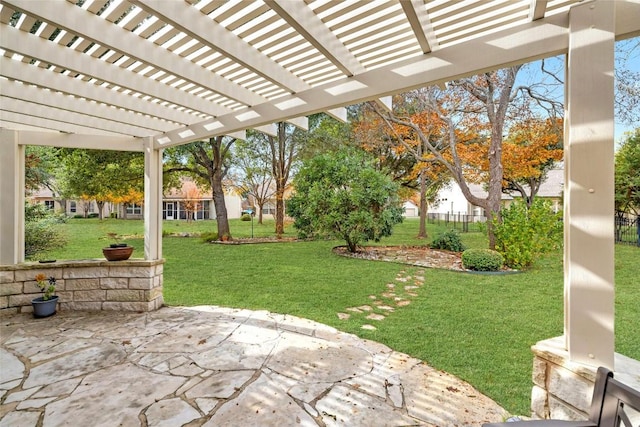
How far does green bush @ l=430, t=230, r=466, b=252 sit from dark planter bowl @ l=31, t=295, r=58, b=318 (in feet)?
33.3

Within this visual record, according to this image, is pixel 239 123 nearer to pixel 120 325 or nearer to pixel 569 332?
pixel 120 325

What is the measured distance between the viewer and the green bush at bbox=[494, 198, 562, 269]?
287 inches

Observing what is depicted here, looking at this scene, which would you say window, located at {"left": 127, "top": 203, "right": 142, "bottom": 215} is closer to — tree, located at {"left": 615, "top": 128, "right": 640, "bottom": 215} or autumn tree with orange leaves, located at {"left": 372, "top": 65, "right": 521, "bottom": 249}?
autumn tree with orange leaves, located at {"left": 372, "top": 65, "right": 521, "bottom": 249}

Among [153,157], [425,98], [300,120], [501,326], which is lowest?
[501,326]

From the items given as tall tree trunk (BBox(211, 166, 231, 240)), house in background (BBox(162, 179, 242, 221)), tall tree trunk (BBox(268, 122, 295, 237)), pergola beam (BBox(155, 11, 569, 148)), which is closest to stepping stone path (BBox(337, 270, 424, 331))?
pergola beam (BBox(155, 11, 569, 148))

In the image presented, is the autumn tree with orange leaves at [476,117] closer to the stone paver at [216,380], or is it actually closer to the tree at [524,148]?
the tree at [524,148]

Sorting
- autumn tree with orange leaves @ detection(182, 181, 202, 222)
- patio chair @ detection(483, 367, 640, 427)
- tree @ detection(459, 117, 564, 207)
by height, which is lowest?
patio chair @ detection(483, 367, 640, 427)

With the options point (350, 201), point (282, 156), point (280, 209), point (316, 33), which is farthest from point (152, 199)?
point (282, 156)

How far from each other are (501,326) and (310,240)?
918cm

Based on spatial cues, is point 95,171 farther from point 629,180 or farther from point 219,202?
point 629,180

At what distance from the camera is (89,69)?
2.67 m

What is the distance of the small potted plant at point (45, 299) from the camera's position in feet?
13.7

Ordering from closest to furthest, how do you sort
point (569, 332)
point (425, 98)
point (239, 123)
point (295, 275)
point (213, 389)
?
point (569, 332)
point (213, 389)
point (239, 123)
point (295, 275)
point (425, 98)

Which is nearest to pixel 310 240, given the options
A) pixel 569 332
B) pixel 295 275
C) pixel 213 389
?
pixel 295 275
